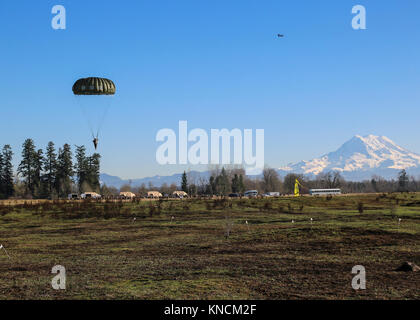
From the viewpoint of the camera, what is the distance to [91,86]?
125ft

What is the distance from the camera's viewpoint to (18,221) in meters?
46.8

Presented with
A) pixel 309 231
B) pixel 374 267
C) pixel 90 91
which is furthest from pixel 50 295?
pixel 90 91

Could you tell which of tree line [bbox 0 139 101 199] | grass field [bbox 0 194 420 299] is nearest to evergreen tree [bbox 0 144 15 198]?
tree line [bbox 0 139 101 199]

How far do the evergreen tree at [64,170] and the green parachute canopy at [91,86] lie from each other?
3214 inches

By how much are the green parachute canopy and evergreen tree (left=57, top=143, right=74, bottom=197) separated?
268 ft

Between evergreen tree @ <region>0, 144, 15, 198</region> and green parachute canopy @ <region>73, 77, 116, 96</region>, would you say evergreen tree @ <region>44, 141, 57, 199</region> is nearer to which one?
evergreen tree @ <region>0, 144, 15, 198</region>

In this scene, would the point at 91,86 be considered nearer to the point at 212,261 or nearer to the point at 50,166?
the point at 212,261

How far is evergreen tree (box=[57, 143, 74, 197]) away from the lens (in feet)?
380

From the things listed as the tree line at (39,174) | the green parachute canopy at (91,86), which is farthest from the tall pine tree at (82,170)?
the green parachute canopy at (91,86)

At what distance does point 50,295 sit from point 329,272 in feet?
35.6

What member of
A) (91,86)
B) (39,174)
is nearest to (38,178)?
(39,174)

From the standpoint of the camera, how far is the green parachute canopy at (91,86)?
38281mm

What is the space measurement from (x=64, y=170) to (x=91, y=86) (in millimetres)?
83451
